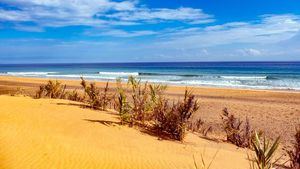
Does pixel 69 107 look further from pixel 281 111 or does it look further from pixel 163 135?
pixel 281 111

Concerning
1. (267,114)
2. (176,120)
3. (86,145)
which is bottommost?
(267,114)

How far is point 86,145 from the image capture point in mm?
8273

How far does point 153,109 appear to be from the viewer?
1052 centimetres

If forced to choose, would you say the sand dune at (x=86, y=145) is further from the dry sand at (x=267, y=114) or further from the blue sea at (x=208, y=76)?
the blue sea at (x=208, y=76)

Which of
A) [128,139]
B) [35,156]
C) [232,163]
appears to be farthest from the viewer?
[128,139]

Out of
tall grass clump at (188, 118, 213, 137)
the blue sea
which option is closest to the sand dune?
tall grass clump at (188, 118, 213, 137)

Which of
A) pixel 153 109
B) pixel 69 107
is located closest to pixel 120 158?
pixel 153 109

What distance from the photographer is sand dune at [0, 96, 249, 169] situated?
729 centimetres

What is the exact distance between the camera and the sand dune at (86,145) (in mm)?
7293

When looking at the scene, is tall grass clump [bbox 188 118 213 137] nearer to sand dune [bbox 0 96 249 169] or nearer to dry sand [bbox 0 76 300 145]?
dry sand [bbox 0 76 300 145]

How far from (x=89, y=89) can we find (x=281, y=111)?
385 inches

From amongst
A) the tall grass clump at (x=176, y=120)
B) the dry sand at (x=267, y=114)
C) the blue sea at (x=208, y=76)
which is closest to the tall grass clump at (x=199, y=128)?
the dry sand at (x=267, y=114)

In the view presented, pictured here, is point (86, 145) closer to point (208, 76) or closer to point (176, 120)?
point (176, 120)

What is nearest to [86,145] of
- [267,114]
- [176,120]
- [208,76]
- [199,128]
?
[176,120]
